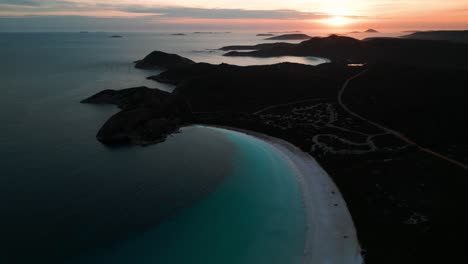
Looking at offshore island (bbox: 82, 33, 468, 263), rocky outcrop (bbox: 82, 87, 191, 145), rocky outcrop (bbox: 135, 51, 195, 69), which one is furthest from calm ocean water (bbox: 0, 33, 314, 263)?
rocky outcrop (bbox: 135, 51, 195, 69)

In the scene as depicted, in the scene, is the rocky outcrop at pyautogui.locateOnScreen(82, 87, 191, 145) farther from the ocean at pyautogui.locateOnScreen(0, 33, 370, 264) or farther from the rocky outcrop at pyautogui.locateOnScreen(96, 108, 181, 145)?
the ocean at pyautogui.locateOnScreen(0, 33, 370, 264)

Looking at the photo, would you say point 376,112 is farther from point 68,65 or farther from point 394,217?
point 68,65

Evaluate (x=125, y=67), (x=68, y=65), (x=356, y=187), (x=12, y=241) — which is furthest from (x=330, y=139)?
(x=68, y=65)

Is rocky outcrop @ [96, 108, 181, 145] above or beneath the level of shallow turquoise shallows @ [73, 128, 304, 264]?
above

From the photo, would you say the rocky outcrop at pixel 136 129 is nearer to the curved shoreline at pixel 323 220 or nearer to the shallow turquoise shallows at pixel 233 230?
the shallow turquoise shallows at pixel 233 230

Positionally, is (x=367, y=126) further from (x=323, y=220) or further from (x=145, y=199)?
(x=145, y=199)

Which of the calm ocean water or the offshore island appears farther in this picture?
the offshore island
